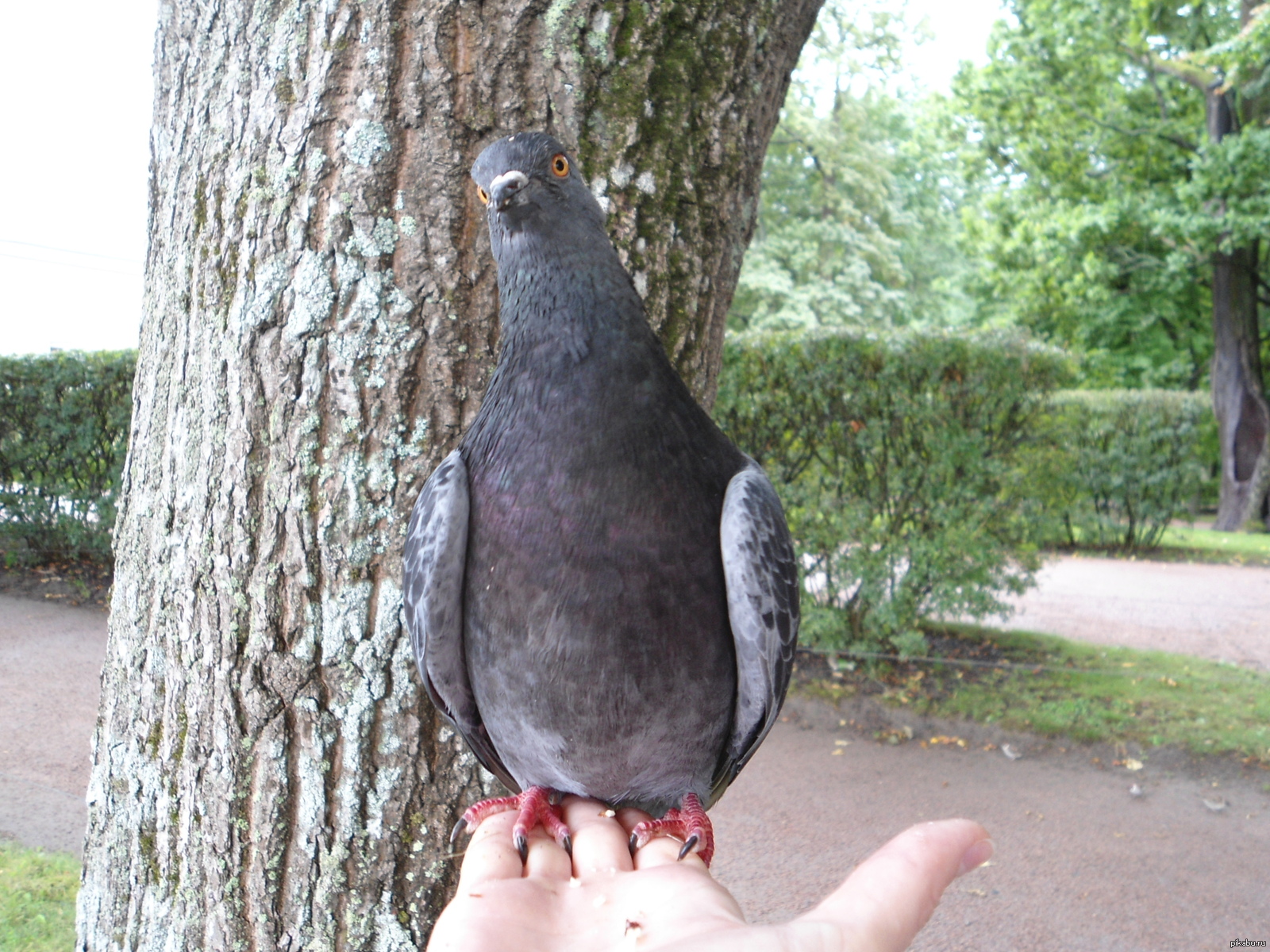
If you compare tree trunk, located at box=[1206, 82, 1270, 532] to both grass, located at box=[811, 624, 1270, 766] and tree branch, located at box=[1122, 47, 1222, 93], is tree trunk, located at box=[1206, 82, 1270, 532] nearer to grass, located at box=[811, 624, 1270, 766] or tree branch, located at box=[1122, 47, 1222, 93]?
tree branch, located at box=[1122, 47, 1222, 93]

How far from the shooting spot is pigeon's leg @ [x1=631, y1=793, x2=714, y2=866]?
67.3 inches

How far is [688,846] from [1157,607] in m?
10.3

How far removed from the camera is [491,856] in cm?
159

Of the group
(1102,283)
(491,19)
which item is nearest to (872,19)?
(1102,283)

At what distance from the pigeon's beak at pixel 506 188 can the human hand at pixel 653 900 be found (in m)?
1.15

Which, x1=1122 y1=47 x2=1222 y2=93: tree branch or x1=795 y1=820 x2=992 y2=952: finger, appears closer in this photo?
x1=795 y1=820 x2=992 y2=952: finger

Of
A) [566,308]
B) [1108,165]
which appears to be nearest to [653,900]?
[566,308]

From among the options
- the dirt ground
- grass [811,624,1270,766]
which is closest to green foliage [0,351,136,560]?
the dirt ground

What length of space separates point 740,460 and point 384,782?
1005 mm

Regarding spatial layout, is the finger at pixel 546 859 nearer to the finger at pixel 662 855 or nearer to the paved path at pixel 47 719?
the finger at pixel 662 855

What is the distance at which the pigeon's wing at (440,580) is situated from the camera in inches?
62.6

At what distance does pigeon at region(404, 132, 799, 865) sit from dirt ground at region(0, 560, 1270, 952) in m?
3.07

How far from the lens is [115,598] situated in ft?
7.12

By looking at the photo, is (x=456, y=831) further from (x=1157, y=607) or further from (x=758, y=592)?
(x=1157, y=607)
